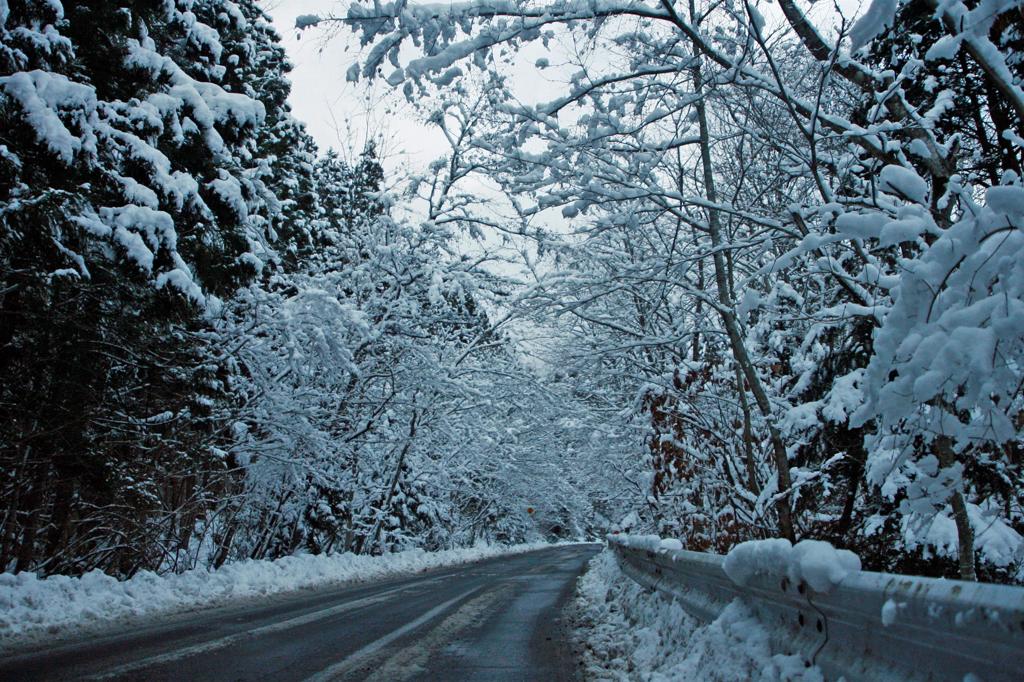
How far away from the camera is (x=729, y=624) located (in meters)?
3.62

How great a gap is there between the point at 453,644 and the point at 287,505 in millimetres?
12158

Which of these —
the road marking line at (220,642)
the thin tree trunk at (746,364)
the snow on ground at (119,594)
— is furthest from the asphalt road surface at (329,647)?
the thin tree trunk at (746,364)

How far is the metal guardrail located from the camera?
1.65 metres

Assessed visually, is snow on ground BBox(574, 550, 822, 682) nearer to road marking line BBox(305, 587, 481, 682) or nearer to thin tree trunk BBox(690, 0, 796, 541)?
thin tree trunk BBox(690, 0, 796, 541)

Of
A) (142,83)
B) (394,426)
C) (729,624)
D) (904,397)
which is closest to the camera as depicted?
(904,397)

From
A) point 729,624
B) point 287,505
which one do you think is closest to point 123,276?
point 729,624

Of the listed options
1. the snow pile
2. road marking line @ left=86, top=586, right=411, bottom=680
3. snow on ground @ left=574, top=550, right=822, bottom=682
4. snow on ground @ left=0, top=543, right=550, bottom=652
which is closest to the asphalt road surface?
road marking line @ left=86, top=586, right=411, bottom=680

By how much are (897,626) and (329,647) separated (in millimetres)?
5540

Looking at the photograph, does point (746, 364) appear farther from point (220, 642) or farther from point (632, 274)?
point (220, 642)

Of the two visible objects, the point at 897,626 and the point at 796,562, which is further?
the point at 796,562

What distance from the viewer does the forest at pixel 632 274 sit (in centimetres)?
312

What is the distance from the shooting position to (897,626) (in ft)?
6.79

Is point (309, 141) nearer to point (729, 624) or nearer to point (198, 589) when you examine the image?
point (198, 589)

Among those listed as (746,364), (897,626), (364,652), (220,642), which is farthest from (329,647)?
(897,626)
